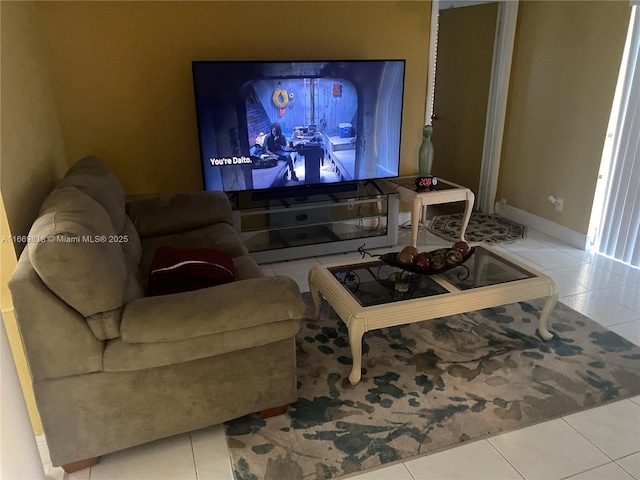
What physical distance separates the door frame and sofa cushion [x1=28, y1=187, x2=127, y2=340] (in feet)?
10.8

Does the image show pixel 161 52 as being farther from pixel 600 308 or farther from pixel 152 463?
pixel 600 308

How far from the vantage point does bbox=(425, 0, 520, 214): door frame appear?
4.25 meters

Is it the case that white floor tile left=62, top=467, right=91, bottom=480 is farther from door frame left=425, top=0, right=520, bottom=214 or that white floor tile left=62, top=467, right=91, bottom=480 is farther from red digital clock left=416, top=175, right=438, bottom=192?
door frame left=425, top=0, right=520, bottom=214

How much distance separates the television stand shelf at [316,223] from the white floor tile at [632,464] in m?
2.42

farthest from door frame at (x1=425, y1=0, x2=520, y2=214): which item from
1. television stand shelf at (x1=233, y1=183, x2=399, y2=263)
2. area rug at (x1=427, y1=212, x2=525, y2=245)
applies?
television stand shelf at (x1=233, y1=183, x2=399, y2=263)

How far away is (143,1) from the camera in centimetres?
332

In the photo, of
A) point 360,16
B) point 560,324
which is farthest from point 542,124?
point 560,324

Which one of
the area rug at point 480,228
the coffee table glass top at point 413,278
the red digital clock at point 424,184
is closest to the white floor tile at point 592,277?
the area rug at point 480,228

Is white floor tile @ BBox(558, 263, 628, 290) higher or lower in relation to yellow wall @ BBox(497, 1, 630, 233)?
lower

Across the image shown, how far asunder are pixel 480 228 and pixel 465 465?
9.79ft

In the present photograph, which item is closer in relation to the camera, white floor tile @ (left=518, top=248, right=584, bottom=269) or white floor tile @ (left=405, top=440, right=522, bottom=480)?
white floor tile @ (left=405, top=440, right=522, bottom=480)

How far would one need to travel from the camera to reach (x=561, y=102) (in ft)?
13.4

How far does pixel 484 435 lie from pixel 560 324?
1164 mm

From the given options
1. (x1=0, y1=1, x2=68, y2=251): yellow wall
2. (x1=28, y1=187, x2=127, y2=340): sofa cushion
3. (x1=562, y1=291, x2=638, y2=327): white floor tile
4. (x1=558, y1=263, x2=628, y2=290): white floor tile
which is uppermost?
(x1=0, y1=1, x2=68, y2=251): yellow wall
